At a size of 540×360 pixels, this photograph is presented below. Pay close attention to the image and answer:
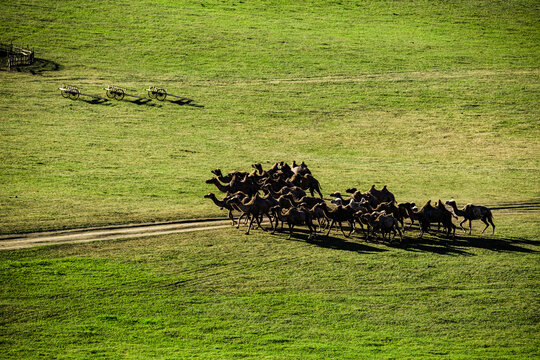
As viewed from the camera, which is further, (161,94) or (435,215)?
(161,94)

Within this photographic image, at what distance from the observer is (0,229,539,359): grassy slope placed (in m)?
19.4

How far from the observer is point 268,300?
22250mm

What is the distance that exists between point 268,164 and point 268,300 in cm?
2269

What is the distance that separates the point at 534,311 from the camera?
21.8 metres

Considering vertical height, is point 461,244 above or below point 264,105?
below

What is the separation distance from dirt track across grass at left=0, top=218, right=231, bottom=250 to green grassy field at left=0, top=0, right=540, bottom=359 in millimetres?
926

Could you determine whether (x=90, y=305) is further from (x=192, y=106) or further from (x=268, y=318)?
(x=192, y=106)

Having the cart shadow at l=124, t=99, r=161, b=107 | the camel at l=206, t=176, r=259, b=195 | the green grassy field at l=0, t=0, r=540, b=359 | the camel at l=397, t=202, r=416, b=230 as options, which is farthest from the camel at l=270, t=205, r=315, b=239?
the cart shadow at l=124, t=99, r=161, b=107

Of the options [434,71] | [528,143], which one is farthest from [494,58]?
[528,143]

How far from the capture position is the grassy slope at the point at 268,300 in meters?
19.4

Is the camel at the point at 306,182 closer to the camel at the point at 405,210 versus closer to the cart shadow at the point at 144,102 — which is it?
the camel at the point at 405,210

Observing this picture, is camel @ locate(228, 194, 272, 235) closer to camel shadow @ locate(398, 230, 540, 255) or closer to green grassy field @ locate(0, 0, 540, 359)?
green grassy field @ locate(0, 0, 540, 359)

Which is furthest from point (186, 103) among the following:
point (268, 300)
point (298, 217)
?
point (268, 300)

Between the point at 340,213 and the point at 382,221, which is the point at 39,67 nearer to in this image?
the point at 340,213
